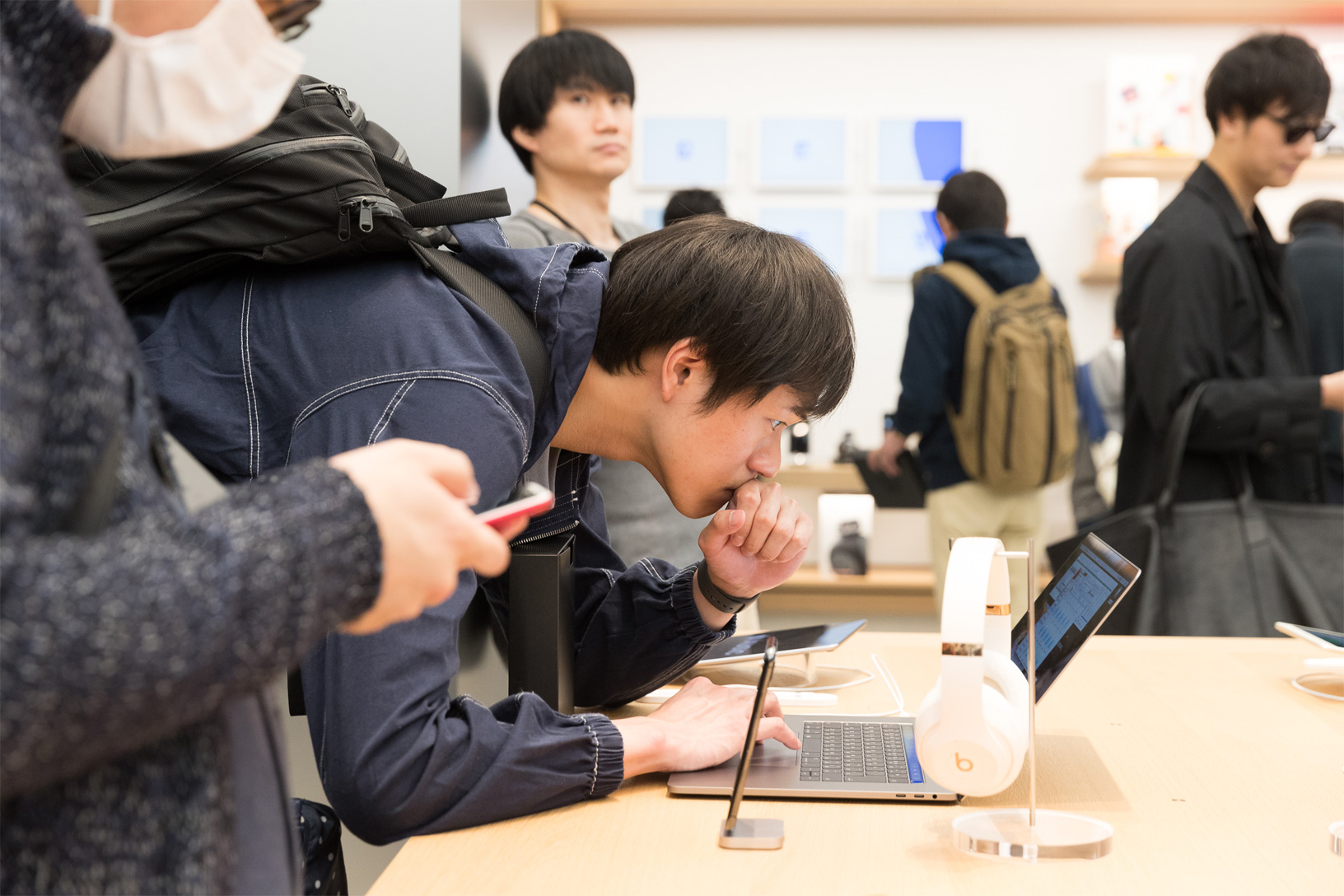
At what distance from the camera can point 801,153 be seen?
428 centimetres

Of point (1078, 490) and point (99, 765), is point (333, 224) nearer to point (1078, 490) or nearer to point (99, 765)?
point (99, 765)

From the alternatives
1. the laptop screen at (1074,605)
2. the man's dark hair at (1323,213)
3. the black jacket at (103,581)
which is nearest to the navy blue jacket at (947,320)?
the man's dark hair at (1323,213)

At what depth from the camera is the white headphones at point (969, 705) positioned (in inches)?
29.5

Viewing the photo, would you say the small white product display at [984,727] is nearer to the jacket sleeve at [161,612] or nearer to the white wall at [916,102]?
the jacket sleeve at [161,612]

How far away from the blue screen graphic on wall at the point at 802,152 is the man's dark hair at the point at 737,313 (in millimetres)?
3173

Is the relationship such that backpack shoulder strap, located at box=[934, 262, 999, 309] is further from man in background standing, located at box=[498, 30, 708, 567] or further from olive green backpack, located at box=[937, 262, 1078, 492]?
man in background standing, located at box=[498, 30, 708, 567]

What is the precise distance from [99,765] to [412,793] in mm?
385

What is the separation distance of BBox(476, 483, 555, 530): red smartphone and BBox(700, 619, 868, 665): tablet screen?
0.79 m

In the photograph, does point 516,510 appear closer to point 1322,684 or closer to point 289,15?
point 289,15

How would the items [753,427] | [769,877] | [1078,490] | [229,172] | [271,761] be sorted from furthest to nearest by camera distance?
[1078,490] < [753,427] < [229,172] < [769,877] < [271,761]

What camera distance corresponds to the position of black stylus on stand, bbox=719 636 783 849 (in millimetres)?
825

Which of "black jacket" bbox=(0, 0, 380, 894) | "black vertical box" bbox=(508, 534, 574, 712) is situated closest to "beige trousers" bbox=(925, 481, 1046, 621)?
"black vertical box" bbox=(508, 534, 574, 712)

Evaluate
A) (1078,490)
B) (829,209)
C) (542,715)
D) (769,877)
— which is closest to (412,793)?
(542,715)

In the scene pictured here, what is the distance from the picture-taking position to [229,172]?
3.10 feet
